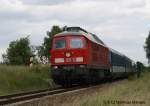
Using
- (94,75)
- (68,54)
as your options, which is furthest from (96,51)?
(68,54)

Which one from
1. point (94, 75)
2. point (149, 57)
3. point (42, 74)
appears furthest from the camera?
point (149, 57)

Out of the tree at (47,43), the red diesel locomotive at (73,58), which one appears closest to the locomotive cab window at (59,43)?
the red diesel locomotive at (73,58)

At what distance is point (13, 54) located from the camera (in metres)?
67.6

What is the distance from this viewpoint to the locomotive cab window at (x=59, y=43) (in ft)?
89.2

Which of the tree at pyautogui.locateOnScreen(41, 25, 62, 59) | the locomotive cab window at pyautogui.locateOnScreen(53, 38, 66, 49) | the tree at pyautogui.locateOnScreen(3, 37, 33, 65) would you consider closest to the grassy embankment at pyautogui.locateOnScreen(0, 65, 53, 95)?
the locomotive cab window at pyautogui.locateOnScreen(53, 38, 66, 49)

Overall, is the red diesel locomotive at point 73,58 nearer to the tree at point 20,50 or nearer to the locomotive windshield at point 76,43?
the locomotive windshield at point 76,43

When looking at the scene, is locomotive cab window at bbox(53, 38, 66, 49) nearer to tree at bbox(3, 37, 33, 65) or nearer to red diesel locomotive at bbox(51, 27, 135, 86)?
red diesel locomotive at bbox(51, 27, 135, 86)

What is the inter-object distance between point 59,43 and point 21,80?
333 cm

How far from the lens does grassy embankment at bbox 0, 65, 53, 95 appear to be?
2603cm

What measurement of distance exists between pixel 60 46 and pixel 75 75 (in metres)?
2.02

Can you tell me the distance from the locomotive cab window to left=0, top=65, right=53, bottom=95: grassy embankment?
2.92 meters

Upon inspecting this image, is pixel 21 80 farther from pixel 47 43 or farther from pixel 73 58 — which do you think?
pixel 47 43

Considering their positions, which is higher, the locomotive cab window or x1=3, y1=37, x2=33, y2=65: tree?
x1=3, y1=37, x2=33, y2=65: tree

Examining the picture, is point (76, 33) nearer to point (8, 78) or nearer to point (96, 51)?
point (96, 51)
